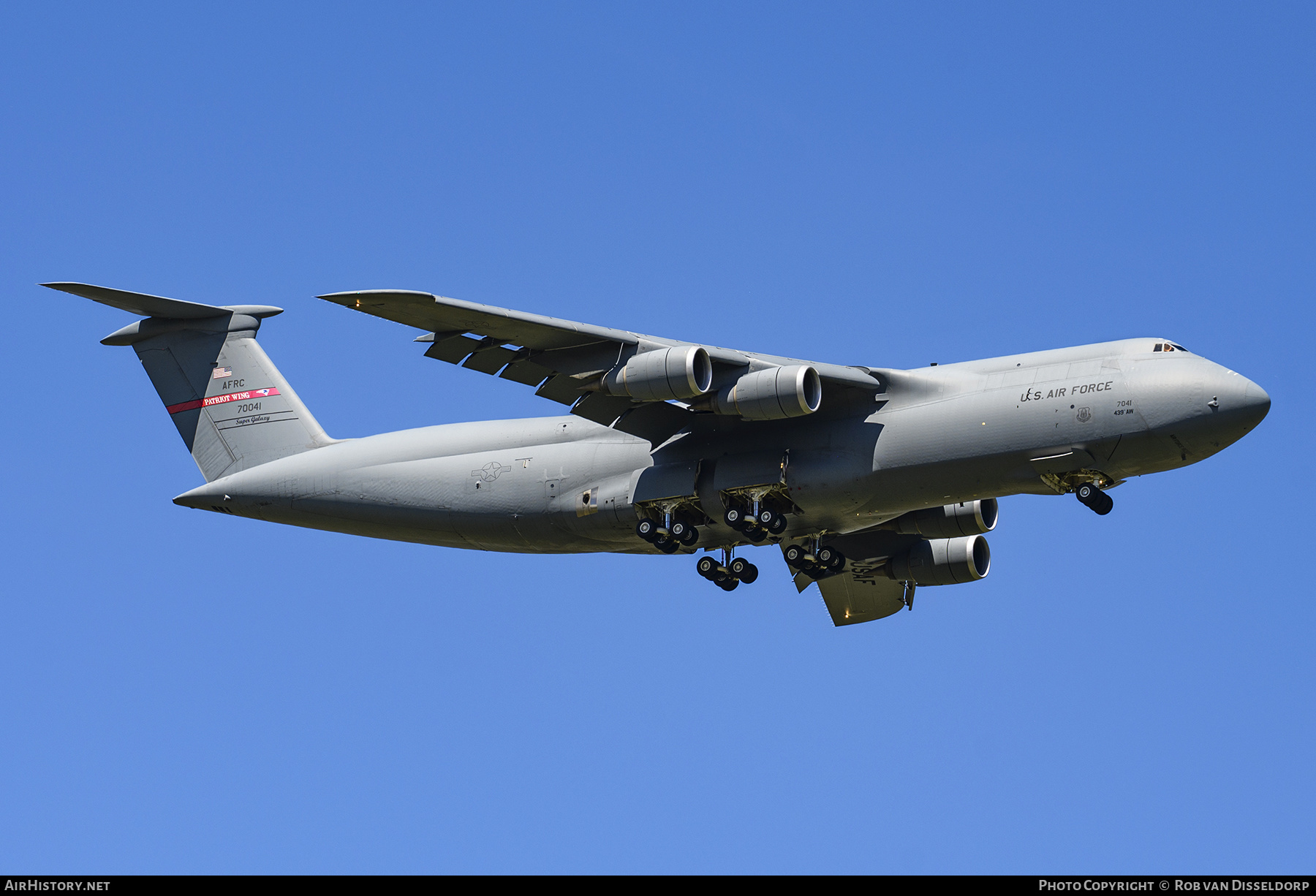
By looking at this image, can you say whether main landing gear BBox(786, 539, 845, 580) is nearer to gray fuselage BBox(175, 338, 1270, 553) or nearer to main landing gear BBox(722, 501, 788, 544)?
gray fuselage BBox(175, 338, 1270, 553)

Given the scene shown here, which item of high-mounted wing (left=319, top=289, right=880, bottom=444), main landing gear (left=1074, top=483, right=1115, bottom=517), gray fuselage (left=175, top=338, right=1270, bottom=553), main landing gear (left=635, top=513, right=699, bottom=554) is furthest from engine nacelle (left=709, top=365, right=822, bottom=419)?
main landing gear (left=1074, top=483, right=1115, bottom=517)

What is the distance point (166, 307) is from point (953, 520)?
1127 cm

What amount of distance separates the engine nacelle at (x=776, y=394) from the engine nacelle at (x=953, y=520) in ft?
11.4

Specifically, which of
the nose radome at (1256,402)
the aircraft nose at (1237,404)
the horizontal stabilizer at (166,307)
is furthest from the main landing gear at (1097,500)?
the horizontal stabilizer at (166,307)

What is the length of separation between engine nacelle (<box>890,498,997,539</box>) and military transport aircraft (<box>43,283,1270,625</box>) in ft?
0.11

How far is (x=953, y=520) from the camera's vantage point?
2095 cm

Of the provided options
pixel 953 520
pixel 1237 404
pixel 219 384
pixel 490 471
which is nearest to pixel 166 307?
pixel 219 384

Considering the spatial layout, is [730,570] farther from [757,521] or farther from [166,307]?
[166,307]

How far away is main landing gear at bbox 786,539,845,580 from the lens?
806 inches

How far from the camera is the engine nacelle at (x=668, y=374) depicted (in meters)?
17.8

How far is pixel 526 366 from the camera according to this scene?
19.5m

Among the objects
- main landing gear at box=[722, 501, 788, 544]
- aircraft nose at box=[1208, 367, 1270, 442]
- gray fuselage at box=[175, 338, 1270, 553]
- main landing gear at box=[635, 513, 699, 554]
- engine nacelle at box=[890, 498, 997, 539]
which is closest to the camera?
aircraft nose at box=[1208, 367, 1270, 442]
